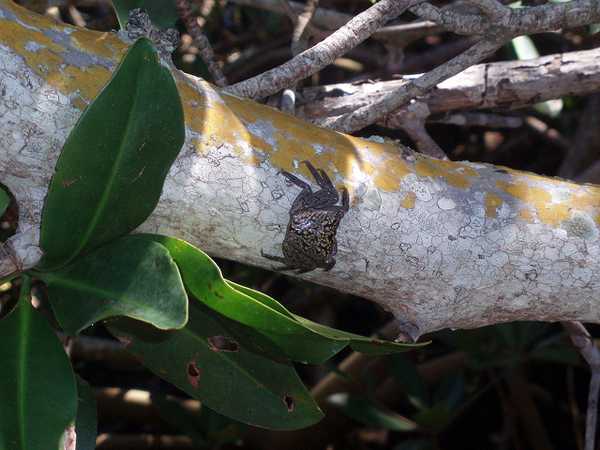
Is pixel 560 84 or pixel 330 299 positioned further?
pixel 330 299

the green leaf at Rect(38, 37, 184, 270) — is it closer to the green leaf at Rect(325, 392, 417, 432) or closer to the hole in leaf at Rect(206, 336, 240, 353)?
the hole in leaf at Rect(206, 336, 240, 353)

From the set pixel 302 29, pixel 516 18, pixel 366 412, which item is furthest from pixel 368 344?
pixel 366 412

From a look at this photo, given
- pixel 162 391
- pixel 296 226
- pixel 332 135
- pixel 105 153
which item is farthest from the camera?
pixel 162 391

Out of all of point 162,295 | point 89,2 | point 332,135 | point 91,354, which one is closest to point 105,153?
point 162,295

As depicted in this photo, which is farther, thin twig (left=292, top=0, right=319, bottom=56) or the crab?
thin twig (left=292, top=0, right=319, bottom=56)

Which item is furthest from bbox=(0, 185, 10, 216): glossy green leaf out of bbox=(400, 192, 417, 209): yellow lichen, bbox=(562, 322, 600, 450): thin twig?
bbox=(562, 322, 600, 450): thin twig

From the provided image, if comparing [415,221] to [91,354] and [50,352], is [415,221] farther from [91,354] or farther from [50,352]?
[91,354]

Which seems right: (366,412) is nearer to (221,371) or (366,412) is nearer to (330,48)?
(221,371)
